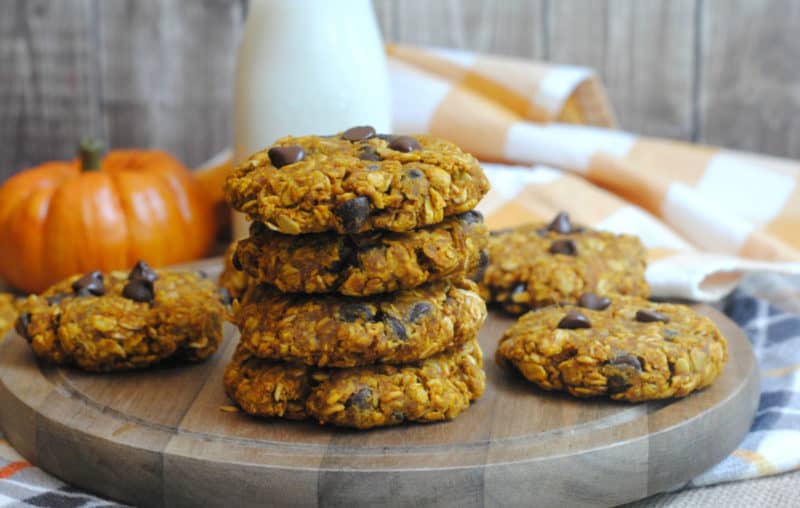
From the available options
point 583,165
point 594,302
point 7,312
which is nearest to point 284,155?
point 594,302

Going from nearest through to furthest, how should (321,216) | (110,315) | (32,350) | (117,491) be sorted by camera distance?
(321,216) < (117,491) < (110,315) < (32,350)

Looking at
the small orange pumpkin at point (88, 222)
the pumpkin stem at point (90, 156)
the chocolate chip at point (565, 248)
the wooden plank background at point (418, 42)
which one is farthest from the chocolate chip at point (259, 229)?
the wooden plank background at point (418, 42)

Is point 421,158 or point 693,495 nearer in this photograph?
point 421,158

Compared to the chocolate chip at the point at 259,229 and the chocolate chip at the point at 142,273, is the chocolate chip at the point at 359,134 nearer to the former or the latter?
the chocolate chip at the point at 259,229

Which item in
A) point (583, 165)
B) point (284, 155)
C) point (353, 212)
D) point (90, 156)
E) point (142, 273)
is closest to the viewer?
point (353, 212)

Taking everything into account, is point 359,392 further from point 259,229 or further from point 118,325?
point 118,325

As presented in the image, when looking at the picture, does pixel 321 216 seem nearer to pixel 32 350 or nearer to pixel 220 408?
pixel 220 408

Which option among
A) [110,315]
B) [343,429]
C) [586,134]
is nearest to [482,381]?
[343,429]

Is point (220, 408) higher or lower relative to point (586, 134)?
lower
